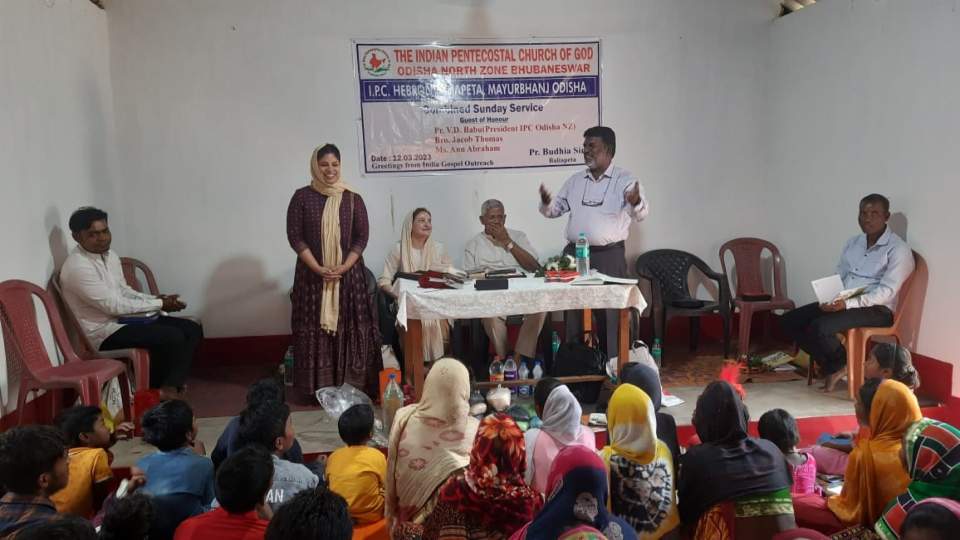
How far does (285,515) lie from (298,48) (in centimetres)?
472

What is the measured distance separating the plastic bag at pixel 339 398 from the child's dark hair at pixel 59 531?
2.71 meters

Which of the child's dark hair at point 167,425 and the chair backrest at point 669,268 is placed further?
the chair backrest at point 669,268

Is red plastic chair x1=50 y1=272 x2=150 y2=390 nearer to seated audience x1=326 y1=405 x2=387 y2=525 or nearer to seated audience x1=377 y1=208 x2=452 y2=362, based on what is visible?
seated audience x1=377 y1=208 x2=452 y2=362

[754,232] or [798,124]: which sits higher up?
[798,124]

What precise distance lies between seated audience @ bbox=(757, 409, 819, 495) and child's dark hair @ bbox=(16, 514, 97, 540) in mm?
2507

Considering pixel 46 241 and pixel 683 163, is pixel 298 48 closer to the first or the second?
pixel 46 241

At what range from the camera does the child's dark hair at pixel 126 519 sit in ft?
6.42

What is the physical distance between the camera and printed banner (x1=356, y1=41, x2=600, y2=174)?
5.74 m


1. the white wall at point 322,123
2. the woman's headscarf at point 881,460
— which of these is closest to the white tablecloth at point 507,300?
the woman's headscarf at point 881,460

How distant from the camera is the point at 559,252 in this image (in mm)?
6098

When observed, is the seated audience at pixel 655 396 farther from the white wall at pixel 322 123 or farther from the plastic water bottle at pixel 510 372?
the white wall at pixel 322 123

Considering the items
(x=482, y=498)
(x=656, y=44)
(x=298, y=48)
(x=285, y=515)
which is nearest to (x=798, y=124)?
(x=656, y=44)

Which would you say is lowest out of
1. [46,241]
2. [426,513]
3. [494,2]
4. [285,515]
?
[426,513]

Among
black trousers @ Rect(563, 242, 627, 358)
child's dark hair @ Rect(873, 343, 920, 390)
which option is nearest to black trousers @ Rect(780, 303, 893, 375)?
child's dark hair @ Rect(873, 343, 920, 390)
